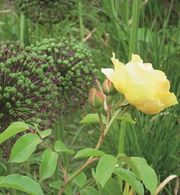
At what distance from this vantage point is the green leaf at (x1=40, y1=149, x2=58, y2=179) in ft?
3.14

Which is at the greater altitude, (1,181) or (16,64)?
(16,64)

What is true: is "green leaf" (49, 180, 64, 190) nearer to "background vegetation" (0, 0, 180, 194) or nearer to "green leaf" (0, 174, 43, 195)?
"green leaf" (0, 174, 43, 195)

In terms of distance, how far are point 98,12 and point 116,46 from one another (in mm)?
537

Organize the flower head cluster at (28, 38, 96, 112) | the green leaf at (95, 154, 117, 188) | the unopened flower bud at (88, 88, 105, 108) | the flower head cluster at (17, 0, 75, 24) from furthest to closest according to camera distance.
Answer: the flower head cluster at (17, 0, 75, 24), the flower head cluster at (28, 38, 96, 112), the unopened flower bud at (88, 88, 105, 108), the green leaf at (95, 154, 117, 188)

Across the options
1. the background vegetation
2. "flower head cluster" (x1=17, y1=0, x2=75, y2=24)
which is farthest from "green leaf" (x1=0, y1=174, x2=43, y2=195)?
"flower head cluster" (x1=17, y1=0, x2=75, y2=24)

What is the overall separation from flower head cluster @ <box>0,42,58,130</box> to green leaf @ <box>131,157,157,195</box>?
0.72 ft

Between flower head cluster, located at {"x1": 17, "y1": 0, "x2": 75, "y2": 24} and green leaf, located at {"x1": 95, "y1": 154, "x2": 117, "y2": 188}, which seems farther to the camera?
flower head cluster, located at {"x1": 17, "y1": 0, "x2": 75, "y2": 24}

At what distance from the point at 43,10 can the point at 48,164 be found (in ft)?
2.43

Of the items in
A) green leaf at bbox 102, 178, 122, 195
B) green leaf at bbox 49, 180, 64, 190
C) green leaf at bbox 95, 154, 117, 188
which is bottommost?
green leaf at bbox 49, 180, 64, 190

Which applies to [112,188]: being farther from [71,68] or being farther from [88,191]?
[71,68]

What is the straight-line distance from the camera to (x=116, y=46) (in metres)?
2.63

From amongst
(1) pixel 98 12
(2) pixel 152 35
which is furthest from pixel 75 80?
(1) pixel 98 12

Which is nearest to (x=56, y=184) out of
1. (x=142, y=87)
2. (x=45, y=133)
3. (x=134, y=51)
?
(x=45, y=133)

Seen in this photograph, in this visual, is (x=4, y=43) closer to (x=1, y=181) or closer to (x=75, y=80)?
(x=75, y=80)
